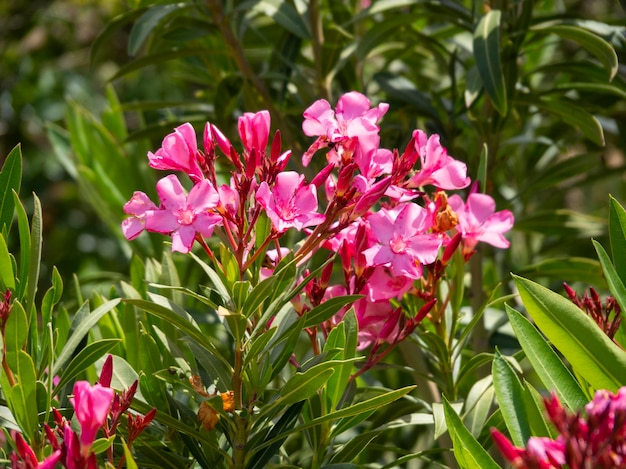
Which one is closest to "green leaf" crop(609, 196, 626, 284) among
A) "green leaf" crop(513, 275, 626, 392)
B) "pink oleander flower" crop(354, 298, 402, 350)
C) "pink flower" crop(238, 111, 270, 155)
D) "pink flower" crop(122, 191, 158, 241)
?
"green leaf" crop(513, 275, 626, 392)

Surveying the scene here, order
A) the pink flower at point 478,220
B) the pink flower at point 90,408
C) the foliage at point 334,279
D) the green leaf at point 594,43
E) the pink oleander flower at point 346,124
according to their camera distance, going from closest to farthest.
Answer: the pink flower at point 90,408, the foliage at point 334,279, the pink oleander flower at point 346,124, the pink flower at point 478,220, the green leaf at point 594,43

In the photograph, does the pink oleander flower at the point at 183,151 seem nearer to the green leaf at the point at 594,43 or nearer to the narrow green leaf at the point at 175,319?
the narrow green leaf at the point at 175,319

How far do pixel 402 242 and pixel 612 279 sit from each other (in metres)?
0.20

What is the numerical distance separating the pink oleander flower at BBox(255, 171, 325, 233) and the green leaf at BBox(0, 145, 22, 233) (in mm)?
294

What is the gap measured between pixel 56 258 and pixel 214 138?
5.88ft

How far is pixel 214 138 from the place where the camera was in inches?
36.9

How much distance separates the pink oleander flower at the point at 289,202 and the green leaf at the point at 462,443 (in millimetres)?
213

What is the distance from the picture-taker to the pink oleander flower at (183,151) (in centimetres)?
88

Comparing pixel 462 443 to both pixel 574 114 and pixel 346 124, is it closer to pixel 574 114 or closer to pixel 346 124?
pixel 346 124

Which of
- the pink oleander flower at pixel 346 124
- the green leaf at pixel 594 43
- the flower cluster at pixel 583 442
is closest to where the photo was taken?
the flower cluster at pixel 583 442

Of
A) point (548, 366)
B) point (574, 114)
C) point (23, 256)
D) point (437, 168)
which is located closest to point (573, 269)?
point (574, 114)

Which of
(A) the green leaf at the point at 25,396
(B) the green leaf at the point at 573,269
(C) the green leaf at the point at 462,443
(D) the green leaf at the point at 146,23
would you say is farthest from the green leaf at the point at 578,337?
(D) the green leaf at the point at 146,23

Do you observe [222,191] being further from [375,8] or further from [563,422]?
[375,8]

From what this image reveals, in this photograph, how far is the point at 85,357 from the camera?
0.89 m
